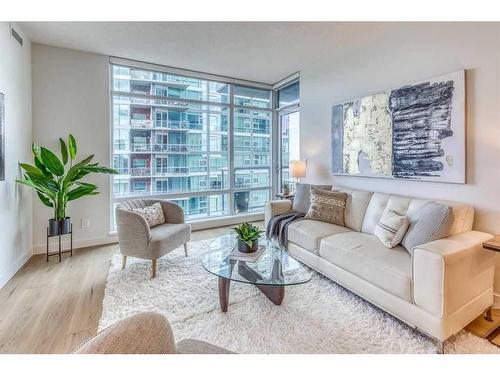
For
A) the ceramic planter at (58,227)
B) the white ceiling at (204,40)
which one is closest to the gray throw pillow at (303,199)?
the white ceiling at (204,40)

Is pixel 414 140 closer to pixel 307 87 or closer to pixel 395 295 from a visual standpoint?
pixel 395 295

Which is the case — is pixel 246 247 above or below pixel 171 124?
below

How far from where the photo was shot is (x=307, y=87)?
13.9ft

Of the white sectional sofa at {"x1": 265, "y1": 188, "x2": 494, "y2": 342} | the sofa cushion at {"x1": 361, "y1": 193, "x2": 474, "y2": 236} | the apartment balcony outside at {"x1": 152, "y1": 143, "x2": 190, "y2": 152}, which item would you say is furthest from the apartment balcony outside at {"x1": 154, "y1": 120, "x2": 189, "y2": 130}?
the sofa cushion at {"x1": 361, "y1": 193, "x2": 474, "y2": 236}

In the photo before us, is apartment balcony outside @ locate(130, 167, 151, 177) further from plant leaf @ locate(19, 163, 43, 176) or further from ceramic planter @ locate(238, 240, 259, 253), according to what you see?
ceramic planter @ locate(238, 240, 259, 253)

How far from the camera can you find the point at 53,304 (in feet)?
7.27

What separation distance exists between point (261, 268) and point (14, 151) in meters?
3.05

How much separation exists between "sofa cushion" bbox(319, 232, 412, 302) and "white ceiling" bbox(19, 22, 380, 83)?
2374 millimetres

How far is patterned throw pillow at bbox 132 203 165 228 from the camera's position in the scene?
2988 millimetres

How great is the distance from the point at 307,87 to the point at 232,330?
376 cm

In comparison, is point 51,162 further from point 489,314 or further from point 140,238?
point 489,314

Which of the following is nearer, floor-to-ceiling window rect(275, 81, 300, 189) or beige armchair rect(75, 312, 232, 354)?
beige armchair rect(75, 312, 232, 354)

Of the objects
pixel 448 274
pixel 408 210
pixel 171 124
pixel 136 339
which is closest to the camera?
pixel 136 339

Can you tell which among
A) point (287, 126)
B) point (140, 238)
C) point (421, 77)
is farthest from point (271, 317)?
point (287, 126)
